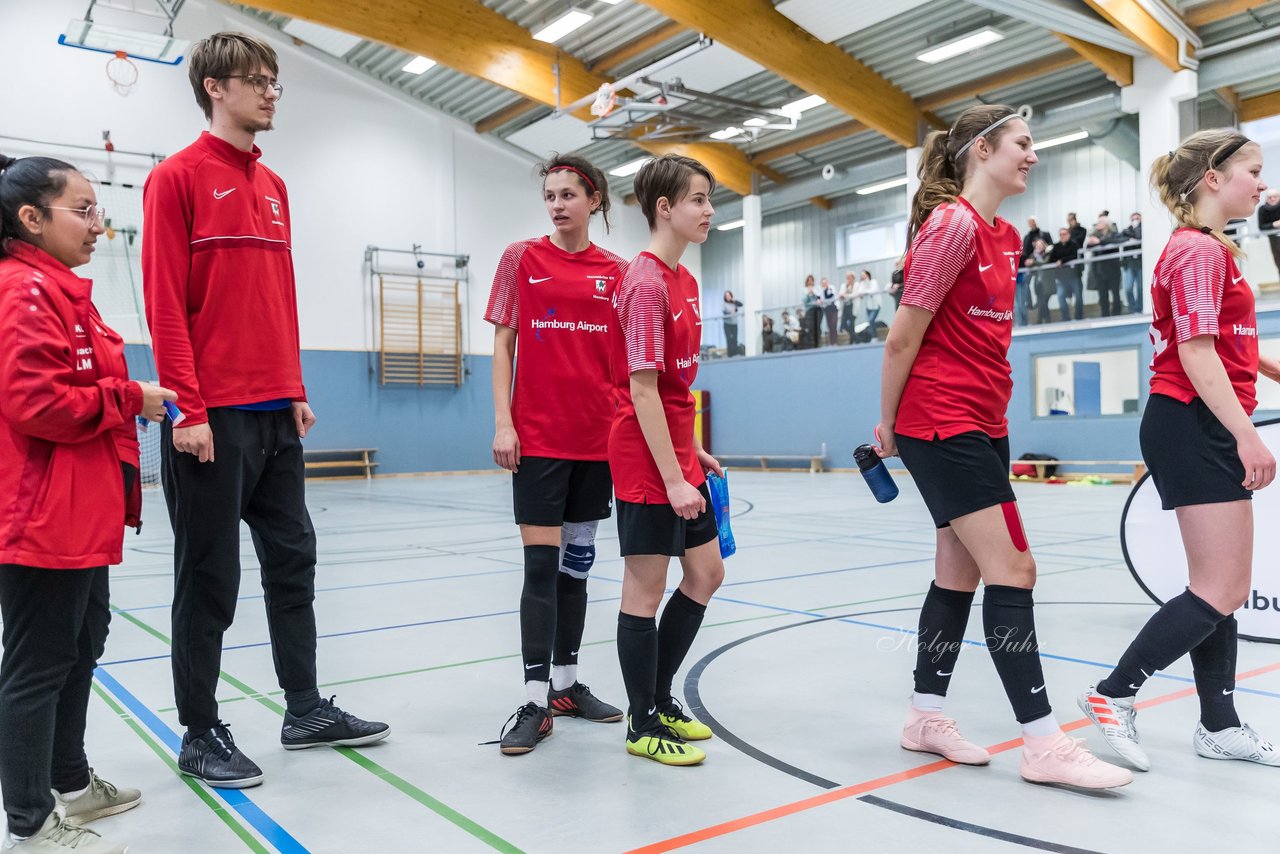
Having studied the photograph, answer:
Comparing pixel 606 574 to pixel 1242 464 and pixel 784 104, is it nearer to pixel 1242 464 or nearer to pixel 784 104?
pixel 1242 464

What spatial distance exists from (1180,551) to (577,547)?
2531 millimetres

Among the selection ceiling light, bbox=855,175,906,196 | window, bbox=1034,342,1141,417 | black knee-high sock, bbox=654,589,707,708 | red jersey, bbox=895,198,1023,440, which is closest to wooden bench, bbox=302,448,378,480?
ceiling light, bbox=855,175,906,196

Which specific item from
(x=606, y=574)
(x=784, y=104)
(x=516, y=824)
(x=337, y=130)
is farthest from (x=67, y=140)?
(x=516, y=824)

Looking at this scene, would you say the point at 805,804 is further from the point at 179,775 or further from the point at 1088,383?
the point at 1088,383

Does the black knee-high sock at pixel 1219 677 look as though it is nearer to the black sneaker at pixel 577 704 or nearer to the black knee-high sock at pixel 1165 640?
the black knee-high sock at pixel 1165 640

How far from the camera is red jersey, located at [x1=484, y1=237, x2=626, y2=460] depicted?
2885 millimetres

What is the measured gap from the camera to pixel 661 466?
2424 millimetres

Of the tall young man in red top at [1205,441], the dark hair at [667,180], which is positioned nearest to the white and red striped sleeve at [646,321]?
the dark hair at [667,180]

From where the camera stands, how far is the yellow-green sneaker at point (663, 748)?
2.49m

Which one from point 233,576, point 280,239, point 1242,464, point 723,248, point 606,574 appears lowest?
point 606,574

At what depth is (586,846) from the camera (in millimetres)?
1990

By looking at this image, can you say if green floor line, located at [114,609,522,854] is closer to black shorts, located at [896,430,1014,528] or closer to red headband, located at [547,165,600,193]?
black shorts, located at [896,430,1014,528]

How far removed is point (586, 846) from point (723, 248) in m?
24.0

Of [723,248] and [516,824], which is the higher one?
[723,248]
